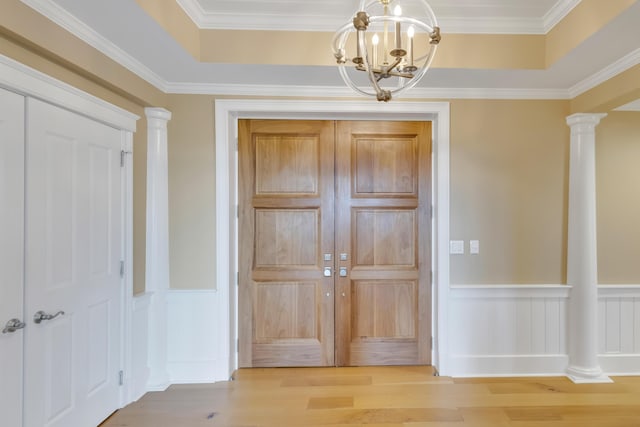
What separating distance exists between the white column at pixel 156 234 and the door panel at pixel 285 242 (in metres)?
0.62

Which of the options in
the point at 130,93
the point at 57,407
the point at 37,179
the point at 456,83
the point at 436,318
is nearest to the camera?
the point at 37,179

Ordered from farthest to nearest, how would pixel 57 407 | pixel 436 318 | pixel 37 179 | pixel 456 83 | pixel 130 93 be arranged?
pixel 436 318 < pixel 456 83 < pixel 130 93 < pixel 57 407 < pixel 37 179

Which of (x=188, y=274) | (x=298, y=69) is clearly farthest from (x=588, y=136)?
(x=188, y=274)

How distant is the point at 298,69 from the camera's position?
2.38 meters

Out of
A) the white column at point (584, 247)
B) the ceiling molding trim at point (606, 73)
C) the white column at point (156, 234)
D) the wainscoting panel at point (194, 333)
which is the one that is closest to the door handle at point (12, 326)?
the white column at point (156, 234)

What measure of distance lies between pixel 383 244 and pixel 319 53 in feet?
5.44

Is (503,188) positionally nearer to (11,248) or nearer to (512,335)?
(512,335)

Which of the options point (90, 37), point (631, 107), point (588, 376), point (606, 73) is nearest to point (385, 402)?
point (588, 376)

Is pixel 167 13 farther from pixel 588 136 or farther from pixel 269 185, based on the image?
pixel 588 136

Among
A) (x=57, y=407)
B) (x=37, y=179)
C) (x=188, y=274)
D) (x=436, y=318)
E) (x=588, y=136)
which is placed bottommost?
(x=57, y=407)

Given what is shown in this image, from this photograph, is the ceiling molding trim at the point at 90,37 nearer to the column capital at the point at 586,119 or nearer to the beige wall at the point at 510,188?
the beige wall at the point at 510,188

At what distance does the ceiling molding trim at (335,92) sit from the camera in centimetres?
268

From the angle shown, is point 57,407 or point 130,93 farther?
point 130,93

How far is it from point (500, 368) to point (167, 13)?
11.5ft
